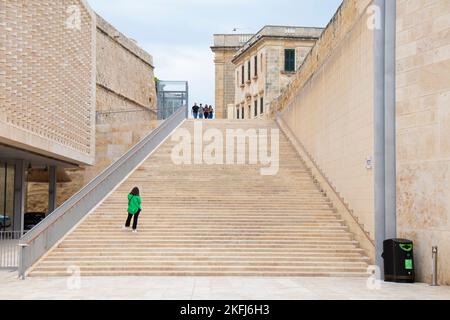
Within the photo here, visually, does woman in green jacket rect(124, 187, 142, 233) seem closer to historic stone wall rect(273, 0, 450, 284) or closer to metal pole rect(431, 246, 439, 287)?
historic stone wall rect(273, 0, 450, 284)

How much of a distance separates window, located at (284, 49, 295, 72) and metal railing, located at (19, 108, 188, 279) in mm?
25899

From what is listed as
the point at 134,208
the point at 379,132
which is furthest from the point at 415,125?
the point at 134,208

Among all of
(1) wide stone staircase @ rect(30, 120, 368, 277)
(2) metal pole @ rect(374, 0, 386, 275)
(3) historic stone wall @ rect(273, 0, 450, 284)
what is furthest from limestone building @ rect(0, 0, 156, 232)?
(2) metal pole @ rect(374, 0, 386, 275)

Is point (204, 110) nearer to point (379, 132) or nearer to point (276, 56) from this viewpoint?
point (276, 56)

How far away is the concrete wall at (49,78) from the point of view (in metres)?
21.8

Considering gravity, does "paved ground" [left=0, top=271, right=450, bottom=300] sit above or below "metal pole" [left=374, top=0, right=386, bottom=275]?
below

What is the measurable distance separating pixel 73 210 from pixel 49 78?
11180 millimetres

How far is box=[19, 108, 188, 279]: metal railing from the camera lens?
45.0 feet

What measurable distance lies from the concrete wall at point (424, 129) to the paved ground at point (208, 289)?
45.6 inches

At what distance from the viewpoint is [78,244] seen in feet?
50.5

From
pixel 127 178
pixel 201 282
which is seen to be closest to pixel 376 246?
pixel 201 282

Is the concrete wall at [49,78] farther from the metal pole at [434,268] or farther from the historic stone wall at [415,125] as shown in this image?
the metal pole at [434,268]

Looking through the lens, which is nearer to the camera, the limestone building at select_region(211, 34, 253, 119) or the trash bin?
the trash bin

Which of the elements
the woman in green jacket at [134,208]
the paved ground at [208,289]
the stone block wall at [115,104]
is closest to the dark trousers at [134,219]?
the woman in green jacket at [134,208]
